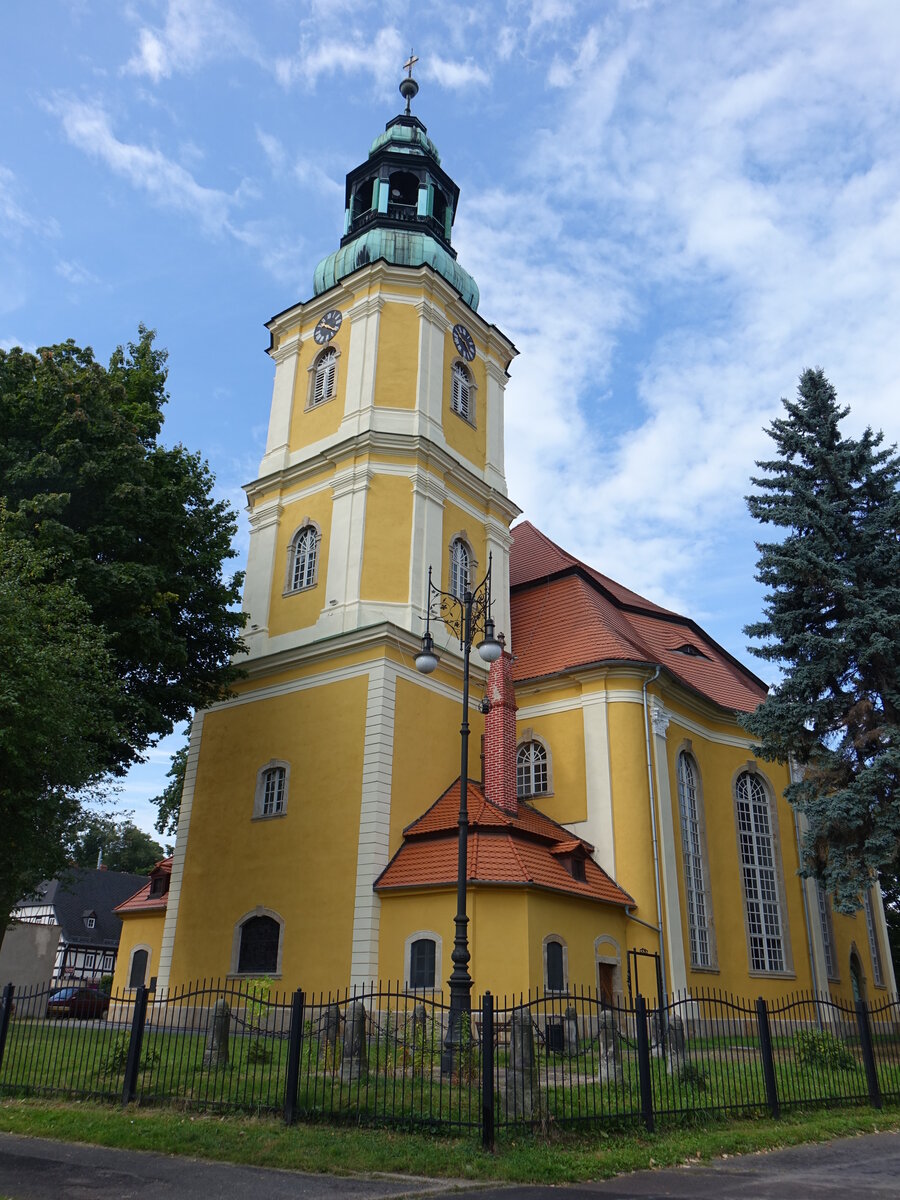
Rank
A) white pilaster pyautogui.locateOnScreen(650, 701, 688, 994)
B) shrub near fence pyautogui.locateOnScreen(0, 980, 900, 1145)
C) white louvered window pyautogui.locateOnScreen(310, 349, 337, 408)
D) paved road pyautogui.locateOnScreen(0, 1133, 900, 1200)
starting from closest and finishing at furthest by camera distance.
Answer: paved road pyautogui.locateOnScreen(0, 1133, 900, 1200) < shrub near fence pyautogui.locateOnScreen(0, 980, 900, 1145) < white pilaster pyautogui.locateOnScreen(650, 701, 688, 994) < white louvered window pyautogui.locateOnScreen(310, 349, 337, 408)

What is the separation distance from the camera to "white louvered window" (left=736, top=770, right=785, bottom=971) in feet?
81.9

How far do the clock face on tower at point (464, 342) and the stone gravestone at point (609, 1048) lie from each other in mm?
20906

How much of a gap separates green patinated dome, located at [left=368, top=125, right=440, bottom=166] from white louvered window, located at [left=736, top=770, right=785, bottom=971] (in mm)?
21528

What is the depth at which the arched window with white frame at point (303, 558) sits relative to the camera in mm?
25578

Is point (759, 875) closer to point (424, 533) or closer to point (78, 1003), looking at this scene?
point (424, 533)

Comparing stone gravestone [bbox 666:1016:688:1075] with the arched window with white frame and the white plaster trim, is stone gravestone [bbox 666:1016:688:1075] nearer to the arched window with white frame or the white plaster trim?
the white plaster trim

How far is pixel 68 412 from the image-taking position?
1903cm

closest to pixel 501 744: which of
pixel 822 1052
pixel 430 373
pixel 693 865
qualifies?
pixel 693 865

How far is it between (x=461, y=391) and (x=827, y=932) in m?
18.6

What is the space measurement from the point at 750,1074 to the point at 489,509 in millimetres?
17501

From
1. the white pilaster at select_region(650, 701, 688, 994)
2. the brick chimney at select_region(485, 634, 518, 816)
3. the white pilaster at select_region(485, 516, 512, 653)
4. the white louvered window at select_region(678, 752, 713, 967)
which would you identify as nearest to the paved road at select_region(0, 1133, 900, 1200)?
the white pilaster at select_region(650, 701, 688, 994)

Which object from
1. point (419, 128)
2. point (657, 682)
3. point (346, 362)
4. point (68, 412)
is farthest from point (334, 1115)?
point (419, 128)

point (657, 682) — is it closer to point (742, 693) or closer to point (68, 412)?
point (742, 693)

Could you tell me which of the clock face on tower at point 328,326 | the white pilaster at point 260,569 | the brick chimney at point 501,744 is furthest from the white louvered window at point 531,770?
the clock face on tower at point 328,326
